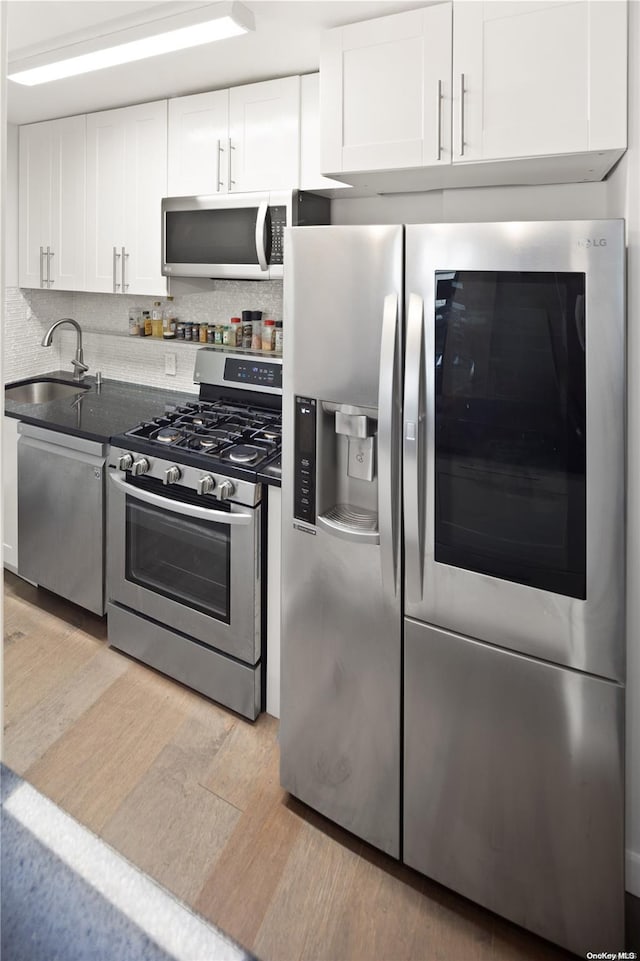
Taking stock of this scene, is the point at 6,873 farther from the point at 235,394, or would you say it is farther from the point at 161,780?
the point at 235,394

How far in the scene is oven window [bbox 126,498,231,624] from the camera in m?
2.24

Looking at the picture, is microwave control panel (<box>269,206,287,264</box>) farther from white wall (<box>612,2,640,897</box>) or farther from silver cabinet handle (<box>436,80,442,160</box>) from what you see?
white wall (<box>612,2,640,897</box>)

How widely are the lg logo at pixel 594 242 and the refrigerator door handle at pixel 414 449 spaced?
0.36m

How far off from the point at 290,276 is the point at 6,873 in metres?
1.52

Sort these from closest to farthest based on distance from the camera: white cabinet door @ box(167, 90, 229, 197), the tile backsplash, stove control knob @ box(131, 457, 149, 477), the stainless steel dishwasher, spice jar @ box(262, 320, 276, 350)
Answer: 1. stove control knob @ box(131, 457, 149, 477)
2. white cabinet door @ box(167, 90, 229, 197)
3. the stainless steel dishwasher
4. spice jar @ box(262, 320, 276, 350)
5. the tile backsplash

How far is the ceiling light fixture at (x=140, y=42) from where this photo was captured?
1.85 meters

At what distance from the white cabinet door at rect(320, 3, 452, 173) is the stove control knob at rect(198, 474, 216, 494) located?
1.09m

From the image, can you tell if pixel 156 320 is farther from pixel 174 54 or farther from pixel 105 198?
pixel 174 54

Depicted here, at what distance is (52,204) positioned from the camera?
320 cm

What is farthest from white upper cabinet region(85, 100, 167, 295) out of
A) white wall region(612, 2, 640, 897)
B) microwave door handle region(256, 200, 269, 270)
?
white wall region(612, 2, 640, 897)

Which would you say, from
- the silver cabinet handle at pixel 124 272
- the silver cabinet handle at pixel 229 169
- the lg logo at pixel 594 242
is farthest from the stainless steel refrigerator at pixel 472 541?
the silver cabinet handle at pixel 124 272

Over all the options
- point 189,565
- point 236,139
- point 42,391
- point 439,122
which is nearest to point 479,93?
point 439,122

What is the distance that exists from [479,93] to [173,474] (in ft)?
5.07

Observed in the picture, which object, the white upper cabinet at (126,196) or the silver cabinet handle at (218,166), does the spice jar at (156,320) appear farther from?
the silver cabinet handle at (218,166)
